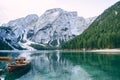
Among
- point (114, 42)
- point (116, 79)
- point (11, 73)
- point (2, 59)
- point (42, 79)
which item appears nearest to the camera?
point (2, 59)

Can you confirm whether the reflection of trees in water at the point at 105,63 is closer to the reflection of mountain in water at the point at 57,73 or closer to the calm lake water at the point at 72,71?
the calm lake water at the point at 72,71

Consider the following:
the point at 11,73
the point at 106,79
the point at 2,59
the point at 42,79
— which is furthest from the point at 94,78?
the point at 2,59

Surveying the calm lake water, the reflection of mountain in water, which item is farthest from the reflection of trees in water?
the reflection of mountain in water

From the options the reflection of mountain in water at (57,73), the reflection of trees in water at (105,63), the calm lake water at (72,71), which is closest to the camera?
the calm lake water at (72,71)

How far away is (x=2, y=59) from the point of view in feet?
89.2

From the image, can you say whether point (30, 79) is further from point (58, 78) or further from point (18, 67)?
point (18, 67)

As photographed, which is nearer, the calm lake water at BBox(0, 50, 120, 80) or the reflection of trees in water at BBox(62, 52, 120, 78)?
the calm lake water at BBox(0, 50, 120, 80)

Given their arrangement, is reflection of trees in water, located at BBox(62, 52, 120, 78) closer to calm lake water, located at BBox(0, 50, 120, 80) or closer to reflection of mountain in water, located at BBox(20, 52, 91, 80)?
calm lake water, located at BBox(0, 50, 120, 80)

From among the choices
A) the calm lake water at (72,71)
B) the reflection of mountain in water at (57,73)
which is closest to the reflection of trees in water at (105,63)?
the calm lake water at (72,71)

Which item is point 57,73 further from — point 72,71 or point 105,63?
point 105,63

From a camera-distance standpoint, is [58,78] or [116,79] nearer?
[116,79]

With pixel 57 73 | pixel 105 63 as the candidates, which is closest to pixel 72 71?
pixel 57 73

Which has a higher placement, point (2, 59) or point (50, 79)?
point (2, 59)

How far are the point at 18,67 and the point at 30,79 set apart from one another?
13.9 meters
